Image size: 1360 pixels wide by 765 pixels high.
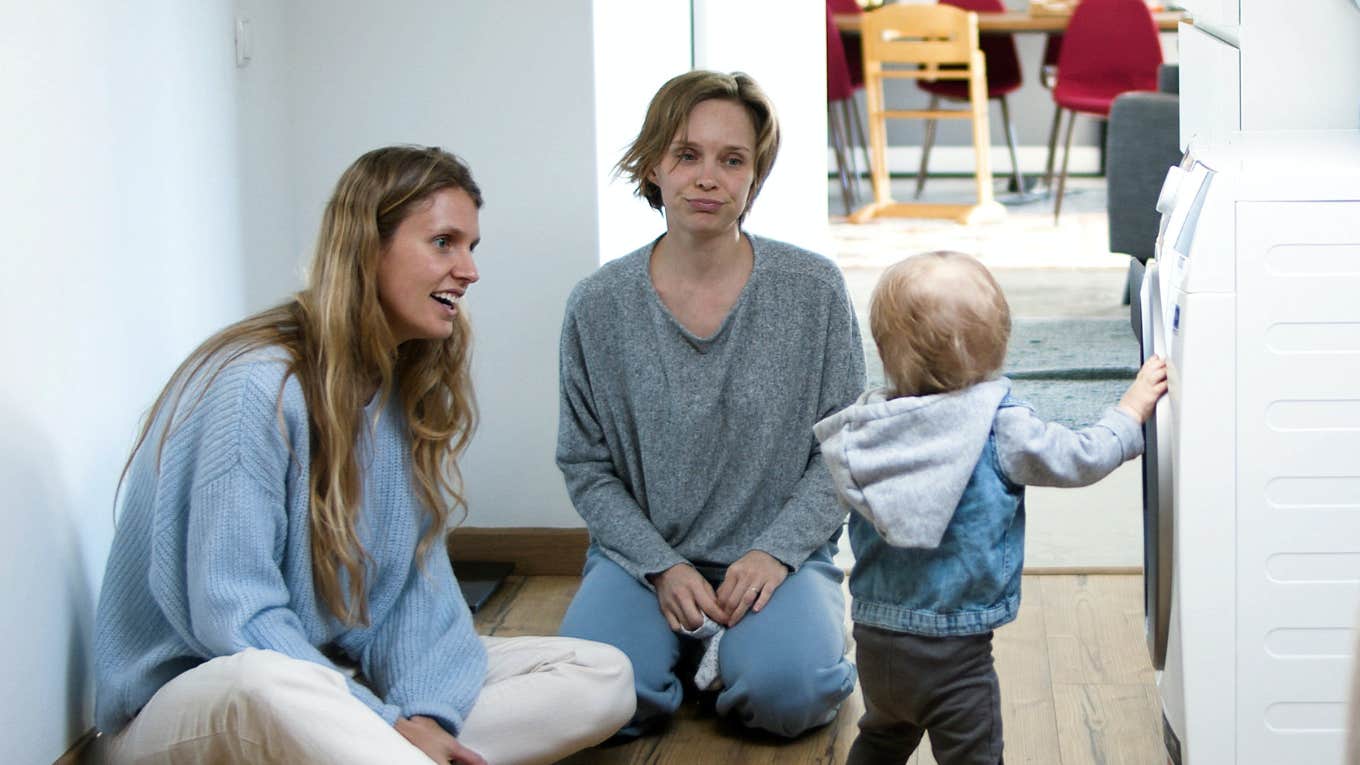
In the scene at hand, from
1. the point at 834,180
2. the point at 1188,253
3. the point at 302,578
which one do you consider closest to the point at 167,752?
the point at 302,578

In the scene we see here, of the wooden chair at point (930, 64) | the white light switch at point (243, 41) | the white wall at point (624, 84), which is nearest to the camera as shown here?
the white light switch at point (243, 41)

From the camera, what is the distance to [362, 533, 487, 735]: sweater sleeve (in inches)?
74.4

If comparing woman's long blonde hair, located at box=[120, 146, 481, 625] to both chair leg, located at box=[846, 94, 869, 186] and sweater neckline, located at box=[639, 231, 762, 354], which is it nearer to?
sweater neckline, located at box=[639, 231, 762, 354]

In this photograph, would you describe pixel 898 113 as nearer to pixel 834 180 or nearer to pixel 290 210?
pixel 834 180

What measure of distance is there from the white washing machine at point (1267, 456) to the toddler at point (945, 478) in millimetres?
111

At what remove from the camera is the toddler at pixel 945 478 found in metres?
1.66

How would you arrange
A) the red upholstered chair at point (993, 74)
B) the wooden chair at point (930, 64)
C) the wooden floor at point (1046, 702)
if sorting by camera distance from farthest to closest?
the red upholstered chair at point (993, 74) → the wooden chair at point (930, 64) → the wooden floor at point (1046, 702)

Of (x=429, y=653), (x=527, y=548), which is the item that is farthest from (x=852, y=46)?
(x=429, y=653)

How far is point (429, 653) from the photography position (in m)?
1.93

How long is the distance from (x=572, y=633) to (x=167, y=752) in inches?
28.0

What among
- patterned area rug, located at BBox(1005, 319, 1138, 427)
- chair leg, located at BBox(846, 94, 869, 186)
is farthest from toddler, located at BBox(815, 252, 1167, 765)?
chair leg, located at BBox(846, 94, 869, 186)

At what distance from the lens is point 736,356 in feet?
7.53

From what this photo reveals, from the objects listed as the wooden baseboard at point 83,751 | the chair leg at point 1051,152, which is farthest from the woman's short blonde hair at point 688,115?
the chair leg at point 1051,152

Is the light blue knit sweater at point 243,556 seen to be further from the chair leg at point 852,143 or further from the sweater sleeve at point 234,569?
the chair leg at point 852,143
